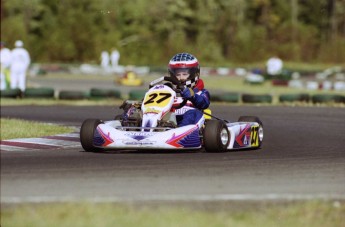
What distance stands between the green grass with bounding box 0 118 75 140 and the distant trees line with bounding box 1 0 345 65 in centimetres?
4202

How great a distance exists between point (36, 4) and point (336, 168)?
5959 centimetres

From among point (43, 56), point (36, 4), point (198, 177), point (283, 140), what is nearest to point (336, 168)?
point (198, 177)

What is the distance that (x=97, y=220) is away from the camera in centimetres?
568

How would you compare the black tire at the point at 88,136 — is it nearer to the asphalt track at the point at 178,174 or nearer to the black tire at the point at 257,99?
the asphalt track at the point at 178,174

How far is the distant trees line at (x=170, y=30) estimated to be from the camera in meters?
60.2

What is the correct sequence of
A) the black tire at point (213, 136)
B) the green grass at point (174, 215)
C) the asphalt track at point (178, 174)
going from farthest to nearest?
1. the black tire at point (213, 136)
2. the asphalt track at point (178, 174)
3. the green grass at point (174, 215)

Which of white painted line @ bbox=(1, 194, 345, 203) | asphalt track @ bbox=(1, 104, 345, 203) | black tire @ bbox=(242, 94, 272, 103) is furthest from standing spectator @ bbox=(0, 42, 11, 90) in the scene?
white painted line @ bbox=(1, 194, 345, 203)

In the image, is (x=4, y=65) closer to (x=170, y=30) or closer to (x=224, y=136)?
(x=224, y=136)

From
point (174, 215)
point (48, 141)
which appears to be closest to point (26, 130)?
point (48, 141)

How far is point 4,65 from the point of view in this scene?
76.5 feet

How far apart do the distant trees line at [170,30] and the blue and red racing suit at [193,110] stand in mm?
45291

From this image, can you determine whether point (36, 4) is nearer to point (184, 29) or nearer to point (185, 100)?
point (184, 29)

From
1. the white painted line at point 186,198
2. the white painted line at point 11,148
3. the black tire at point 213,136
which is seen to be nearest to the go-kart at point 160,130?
the black tire at point 213,136

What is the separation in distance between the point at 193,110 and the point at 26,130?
2.88 meters
